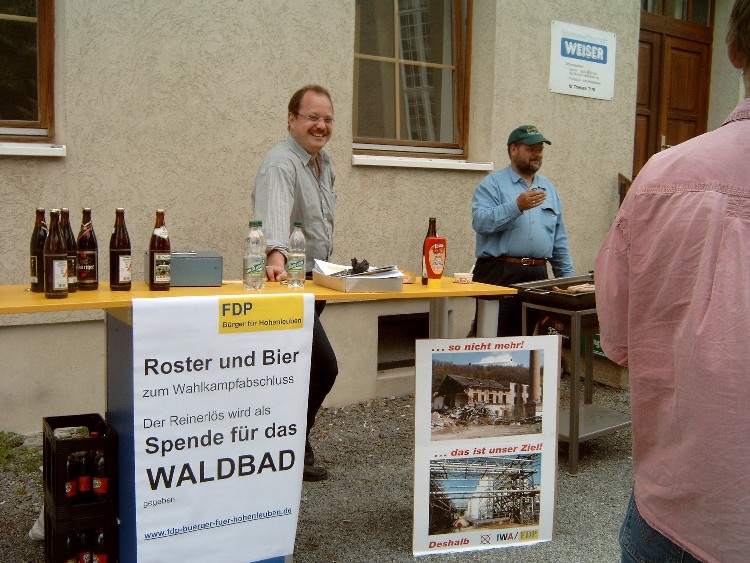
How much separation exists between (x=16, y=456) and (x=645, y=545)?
13.1ft

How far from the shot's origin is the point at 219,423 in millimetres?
3029

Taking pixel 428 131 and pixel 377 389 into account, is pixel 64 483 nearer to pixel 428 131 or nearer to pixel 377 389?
pixel 377 389

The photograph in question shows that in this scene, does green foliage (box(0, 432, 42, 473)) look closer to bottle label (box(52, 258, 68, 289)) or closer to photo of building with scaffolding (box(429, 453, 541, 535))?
bottle label (box(52, 258, 68, 289))

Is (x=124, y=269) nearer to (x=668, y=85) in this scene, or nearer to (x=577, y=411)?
(x=577, y=411)

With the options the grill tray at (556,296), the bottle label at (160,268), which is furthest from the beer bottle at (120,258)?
the grill tray at (556,296)

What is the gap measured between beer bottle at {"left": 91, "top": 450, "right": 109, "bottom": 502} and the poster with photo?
1302 mm

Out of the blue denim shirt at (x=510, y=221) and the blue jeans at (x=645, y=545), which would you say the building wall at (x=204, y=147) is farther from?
the blue jeans at (x=645, y=545)

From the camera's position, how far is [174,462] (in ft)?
9.70

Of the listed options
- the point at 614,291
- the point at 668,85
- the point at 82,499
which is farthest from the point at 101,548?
the point at 668,85

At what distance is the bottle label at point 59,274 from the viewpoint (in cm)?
290

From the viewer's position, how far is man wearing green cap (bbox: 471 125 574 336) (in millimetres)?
5465

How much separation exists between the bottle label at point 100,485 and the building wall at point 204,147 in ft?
6.53

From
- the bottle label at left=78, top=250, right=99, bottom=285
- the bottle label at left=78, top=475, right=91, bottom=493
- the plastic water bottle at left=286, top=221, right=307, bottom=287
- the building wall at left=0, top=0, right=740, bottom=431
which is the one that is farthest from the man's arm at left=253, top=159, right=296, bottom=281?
the building wall at left=0, top=0, right=740, bottom=431

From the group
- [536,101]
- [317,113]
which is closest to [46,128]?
[317,113]
